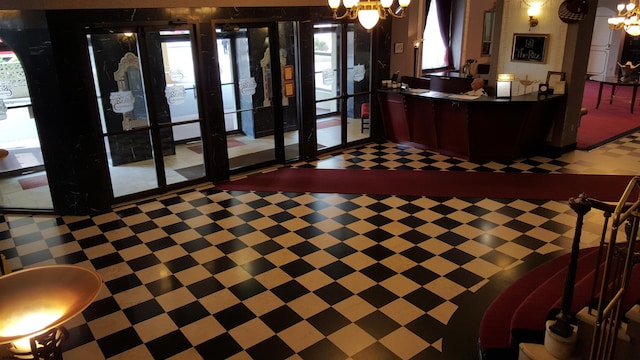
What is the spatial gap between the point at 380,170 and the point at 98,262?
173 inches

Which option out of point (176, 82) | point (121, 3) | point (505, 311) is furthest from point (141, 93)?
point (505, 311)

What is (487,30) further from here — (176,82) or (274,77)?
(176,82)

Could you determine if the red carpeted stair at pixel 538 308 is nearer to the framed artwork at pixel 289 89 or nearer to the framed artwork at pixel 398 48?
the framed artwork at pixel 289 89

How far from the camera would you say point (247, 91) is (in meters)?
7.84

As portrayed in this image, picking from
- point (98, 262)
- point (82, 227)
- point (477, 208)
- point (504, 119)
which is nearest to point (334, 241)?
point (477, 208)

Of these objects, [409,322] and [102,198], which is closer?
[409,322]

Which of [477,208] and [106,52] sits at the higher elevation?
[106,52]

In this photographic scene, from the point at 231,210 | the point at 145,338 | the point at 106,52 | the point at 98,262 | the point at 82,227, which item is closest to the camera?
the point at 145,338

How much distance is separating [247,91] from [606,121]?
8.04 meters

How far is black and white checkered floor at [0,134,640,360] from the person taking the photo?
12.8 feet

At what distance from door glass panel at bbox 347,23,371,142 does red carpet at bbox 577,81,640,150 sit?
155 inches

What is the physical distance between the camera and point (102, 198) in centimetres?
642

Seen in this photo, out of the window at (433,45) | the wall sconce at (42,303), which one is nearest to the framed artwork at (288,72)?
the wall sconce at (42,303)

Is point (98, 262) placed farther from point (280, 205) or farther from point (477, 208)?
point (477, 208)
